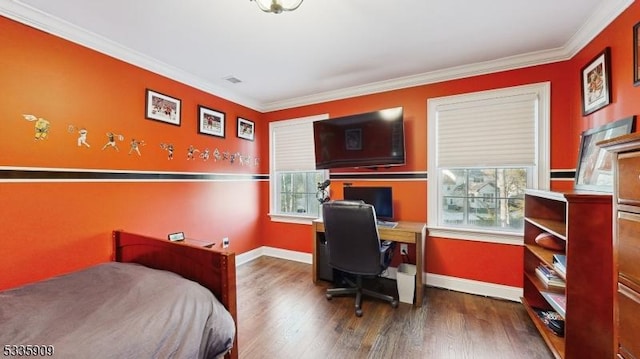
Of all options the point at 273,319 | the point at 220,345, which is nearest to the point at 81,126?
the point at 220,345

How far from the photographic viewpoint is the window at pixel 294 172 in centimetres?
354

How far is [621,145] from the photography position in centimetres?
96

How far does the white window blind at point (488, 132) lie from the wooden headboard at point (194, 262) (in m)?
2.36

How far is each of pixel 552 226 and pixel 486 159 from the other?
89cm

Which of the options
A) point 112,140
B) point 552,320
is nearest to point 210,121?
point 112,140

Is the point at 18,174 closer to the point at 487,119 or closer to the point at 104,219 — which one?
the point at 104,219

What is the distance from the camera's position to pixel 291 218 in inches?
143

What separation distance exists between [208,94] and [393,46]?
2182mm

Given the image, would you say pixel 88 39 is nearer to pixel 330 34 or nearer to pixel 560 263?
pixel 330 34

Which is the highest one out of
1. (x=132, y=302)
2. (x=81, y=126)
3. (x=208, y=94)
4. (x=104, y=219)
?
(x=208, y=94)

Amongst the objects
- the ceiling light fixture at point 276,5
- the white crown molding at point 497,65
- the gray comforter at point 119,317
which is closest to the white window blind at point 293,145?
the white crown molding at point 497,65

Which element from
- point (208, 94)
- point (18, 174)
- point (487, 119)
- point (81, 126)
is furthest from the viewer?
point (208, 94)

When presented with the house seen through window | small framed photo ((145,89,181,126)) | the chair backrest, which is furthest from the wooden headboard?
the house seen through window

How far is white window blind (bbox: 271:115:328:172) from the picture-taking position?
3.52 m
